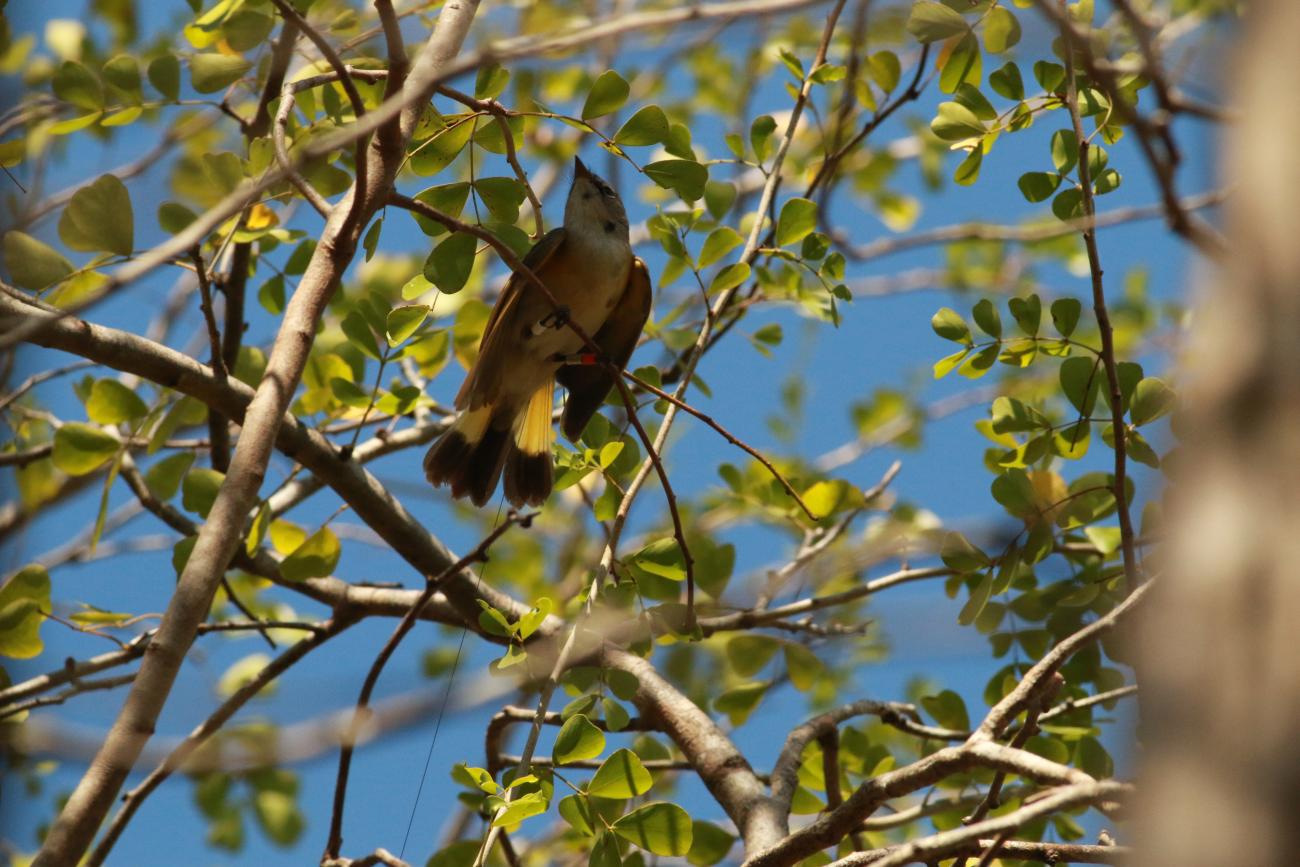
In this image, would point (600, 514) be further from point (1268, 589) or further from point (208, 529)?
point (1268, 589)

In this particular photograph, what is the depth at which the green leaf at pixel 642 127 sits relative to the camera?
3.13m

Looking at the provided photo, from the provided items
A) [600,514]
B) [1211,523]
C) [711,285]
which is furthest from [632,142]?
[1211,523]

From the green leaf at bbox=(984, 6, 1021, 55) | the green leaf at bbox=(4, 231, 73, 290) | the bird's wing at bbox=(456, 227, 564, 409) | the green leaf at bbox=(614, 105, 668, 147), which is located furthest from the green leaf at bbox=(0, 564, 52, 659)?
the green leaf at bbox=(984, 6, 1021, 55)

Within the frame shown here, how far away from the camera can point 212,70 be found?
3283 millimetres

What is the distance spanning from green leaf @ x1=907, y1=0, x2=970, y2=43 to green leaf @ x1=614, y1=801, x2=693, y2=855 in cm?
201

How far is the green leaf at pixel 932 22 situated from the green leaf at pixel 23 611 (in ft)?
8.87

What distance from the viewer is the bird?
467cm

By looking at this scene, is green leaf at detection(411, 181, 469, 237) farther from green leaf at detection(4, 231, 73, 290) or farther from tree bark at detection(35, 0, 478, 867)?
green leaf at detection(4, 231, 73, 290)

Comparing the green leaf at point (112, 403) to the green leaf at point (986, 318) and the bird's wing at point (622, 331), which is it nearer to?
the bird's wing at point (622, 331)

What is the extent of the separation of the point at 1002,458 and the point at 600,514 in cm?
115

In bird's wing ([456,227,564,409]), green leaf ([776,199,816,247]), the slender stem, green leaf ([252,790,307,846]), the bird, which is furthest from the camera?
green leaf ([252,790,307,846])

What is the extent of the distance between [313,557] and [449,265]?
1.03 metres

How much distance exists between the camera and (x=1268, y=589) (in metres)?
0.94

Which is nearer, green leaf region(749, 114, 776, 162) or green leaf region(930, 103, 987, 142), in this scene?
green leaf region(930, 103, 987, 142)
